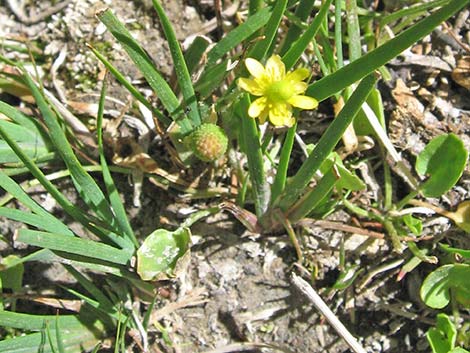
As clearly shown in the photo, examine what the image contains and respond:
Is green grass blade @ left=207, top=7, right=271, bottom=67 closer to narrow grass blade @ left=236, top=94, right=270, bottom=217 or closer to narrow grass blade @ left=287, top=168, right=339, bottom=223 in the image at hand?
narrow grass blade @ left=236, top=94, right=270, bottom=217

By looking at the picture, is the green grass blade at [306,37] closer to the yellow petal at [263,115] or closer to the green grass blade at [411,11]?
the yellow petal at [263,115]

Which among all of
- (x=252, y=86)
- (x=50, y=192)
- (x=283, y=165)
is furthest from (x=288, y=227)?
(x=50, y=192)

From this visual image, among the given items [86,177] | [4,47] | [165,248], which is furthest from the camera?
[4,47]

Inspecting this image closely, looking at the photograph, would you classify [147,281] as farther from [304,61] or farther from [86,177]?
[304,61]

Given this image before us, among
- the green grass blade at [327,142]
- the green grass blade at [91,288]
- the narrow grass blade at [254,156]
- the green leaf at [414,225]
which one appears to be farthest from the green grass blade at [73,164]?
the green leaf at [414,225]

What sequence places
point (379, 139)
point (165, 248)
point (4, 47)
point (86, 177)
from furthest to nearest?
point (4, 47) → point (379, 139) → point (165, 248) → point (86, 177)

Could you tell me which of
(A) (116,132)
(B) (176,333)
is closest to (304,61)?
(A) (116,132)

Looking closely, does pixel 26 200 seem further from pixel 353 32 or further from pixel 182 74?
pixel 353 32
